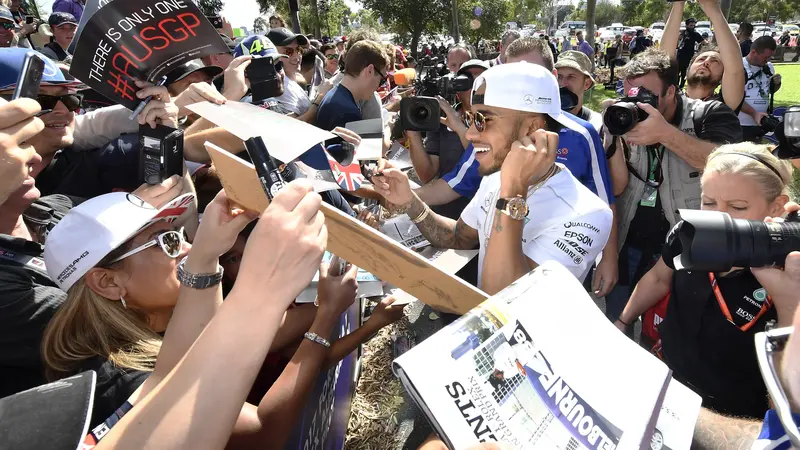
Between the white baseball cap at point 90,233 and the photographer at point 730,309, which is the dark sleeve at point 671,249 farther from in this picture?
the white baseball cap at point 90,233

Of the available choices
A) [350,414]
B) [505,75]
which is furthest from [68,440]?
[350,414]

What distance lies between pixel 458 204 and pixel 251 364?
8.64ft

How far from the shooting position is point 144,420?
0.81 metres

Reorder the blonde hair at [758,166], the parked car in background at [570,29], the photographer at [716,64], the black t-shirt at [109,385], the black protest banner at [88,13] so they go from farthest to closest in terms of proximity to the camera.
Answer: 1. the parked car in background at [570,29]
2. the photographer at [716,64]
3. the blonde hair at [758,166]
4. the black protest banner at [88,13]
5. the black t-shirt at [109,385]

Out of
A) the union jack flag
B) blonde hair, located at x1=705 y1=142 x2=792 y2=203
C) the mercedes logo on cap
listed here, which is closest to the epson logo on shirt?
the mercedes logo on cap

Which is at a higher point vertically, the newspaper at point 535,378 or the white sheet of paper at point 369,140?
the newspaper at point 535,378

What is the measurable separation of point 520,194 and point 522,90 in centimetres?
60

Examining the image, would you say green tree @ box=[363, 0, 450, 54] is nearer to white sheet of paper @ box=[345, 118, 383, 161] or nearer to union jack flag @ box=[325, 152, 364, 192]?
white sheet of paper @ box=[345, 118, 383, 161]

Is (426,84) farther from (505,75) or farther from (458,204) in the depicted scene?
(505,75)

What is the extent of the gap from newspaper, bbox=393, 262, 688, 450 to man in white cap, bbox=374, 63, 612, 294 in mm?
606

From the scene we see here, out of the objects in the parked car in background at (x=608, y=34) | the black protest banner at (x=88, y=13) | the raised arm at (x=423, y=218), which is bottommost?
the parked car in background at (x=608, y=34)

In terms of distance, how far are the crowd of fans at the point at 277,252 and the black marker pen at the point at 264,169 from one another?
0.24ft

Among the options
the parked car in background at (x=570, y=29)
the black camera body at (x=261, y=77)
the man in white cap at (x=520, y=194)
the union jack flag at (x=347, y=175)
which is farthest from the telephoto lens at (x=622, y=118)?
the parked car in background at (x=570, y=29)

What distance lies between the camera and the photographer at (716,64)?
290 cm
